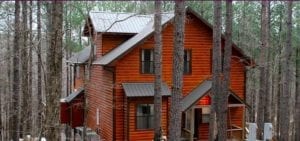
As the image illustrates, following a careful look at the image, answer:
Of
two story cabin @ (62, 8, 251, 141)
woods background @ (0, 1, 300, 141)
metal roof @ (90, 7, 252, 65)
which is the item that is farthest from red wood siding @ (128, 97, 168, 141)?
woods background @ (0, 1, 300, 141)

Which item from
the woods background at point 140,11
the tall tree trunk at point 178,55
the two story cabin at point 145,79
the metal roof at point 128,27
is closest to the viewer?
the tall tree trunk at point 178,55

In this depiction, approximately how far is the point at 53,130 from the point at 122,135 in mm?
10501

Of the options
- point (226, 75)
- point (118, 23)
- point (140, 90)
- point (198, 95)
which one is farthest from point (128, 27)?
point (226, 75)

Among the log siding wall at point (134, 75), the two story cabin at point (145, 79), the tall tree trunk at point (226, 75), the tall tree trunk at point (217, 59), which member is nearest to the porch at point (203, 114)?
the two story cabin at point (145, 79)

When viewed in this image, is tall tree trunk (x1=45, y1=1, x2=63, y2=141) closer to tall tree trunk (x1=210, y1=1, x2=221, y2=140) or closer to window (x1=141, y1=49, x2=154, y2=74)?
tall tree trunk (x1=210, y1=1, x2=221, y2=140)

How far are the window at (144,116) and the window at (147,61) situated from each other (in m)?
1.58

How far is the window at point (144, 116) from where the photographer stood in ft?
54.0

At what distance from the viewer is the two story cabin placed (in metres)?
16.3

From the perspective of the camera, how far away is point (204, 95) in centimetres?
1664

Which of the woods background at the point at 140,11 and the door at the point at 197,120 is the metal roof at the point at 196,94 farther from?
the woods background at the point at 140,11

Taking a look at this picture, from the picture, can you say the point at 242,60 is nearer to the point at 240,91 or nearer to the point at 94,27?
the point at 240,91

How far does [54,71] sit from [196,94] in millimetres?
11369

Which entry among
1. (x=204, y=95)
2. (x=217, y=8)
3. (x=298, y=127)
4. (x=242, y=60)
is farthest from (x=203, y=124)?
(x=298, y=127)

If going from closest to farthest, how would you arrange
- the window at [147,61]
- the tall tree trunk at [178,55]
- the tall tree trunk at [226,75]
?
the tall tree trunk at [178,55]
the tall tree trunk at [226,75]
the window at [147,61]
